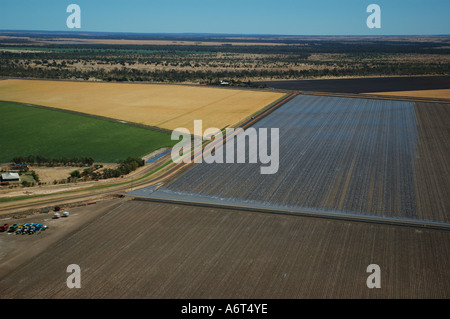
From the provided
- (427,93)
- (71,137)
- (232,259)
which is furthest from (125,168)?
(427,93)

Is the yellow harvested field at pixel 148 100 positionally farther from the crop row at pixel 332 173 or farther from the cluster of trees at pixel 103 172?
the cluster of trees at pixel 103 172

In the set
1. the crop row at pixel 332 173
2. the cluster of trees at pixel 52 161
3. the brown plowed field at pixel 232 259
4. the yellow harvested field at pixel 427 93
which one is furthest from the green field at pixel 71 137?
the yellow harvested field at pixel 427 93

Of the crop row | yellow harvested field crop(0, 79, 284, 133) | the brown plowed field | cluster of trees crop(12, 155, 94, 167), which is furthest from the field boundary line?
yellow harvested field crop(0, 79, 284, 133)

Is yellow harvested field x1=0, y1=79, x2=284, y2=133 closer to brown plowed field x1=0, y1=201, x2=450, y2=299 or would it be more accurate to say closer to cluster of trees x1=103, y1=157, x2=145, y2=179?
cluster of trees x1=103, y1=157, x2=145, y2=179

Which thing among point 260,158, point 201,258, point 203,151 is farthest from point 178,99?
point 201,258

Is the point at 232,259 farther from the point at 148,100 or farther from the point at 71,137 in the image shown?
the point at 148,100
